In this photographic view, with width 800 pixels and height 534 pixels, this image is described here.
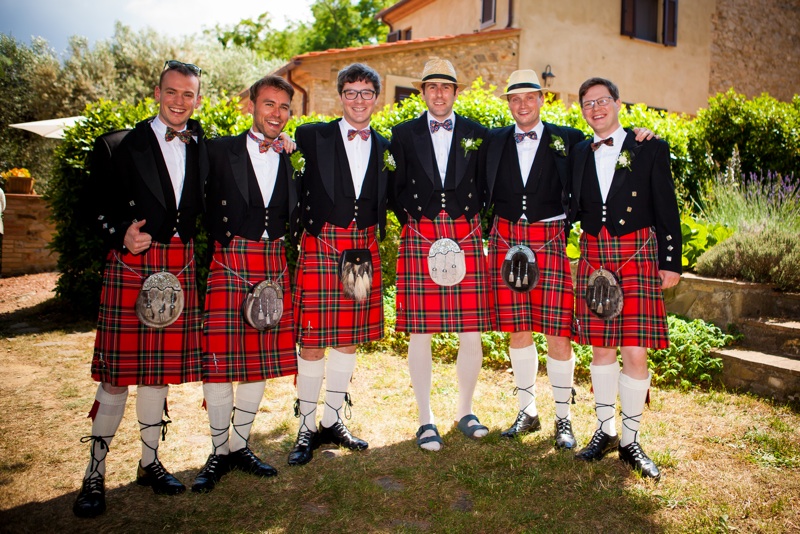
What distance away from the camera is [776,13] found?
15164mm

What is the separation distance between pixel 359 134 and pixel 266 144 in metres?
0.55

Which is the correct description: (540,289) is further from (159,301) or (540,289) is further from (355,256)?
(159,301)

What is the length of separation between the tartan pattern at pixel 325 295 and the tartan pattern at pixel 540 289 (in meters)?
0.85

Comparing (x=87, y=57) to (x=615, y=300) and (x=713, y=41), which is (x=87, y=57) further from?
(x=615, y=300)

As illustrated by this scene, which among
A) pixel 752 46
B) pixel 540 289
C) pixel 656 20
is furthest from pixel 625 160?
pixel 752 46

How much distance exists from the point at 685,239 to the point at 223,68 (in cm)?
1712

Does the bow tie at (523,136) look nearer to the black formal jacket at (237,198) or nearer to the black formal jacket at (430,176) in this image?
the black formal jacket at (430,176)

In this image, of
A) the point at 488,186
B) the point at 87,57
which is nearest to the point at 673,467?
the point at 488,186

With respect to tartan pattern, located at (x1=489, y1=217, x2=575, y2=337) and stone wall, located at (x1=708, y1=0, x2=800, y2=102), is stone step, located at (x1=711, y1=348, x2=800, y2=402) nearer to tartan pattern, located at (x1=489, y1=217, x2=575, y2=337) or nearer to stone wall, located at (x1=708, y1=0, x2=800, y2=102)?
tartan pattern, located at (x1=489, y1=217, x2=575, y2=337)

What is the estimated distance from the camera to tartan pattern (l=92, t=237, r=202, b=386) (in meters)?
2.82

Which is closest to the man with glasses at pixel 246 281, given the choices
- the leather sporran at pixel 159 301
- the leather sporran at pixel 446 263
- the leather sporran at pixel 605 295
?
the leather sporran at pixel 159 301

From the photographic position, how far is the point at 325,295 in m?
3.33

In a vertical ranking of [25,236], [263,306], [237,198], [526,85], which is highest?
[526,85]

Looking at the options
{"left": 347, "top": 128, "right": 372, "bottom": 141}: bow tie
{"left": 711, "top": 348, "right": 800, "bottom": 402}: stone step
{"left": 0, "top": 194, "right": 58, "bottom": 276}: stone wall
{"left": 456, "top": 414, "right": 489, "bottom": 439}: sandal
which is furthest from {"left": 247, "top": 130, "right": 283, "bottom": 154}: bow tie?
{"left": 0, "top": 194, "right": 58, "bottom": 276}: stone wall
